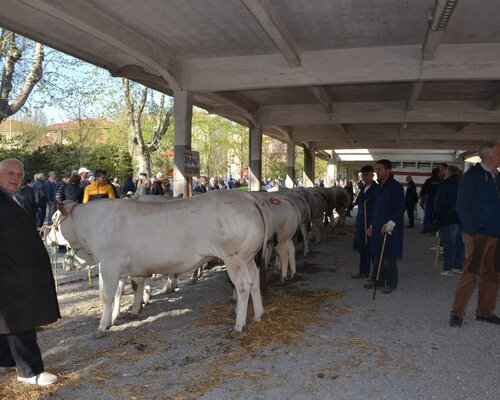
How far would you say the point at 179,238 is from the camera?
17.5 ft

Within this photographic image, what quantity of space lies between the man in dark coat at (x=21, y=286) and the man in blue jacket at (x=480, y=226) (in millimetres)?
4635

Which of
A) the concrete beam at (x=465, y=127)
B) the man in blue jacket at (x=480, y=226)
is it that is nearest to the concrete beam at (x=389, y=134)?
the concrete beam at (x=465, y=127)

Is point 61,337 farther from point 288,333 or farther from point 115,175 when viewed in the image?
point 115,175

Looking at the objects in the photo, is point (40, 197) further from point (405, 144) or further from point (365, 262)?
point (405, 144)

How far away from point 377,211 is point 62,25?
6408 mm

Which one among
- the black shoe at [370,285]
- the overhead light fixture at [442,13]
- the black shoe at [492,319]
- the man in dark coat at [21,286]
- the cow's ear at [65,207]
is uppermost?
the overhead light fixture at [442,13]

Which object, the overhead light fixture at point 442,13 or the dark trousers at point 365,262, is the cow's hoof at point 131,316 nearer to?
the dark trousers at point 365,262

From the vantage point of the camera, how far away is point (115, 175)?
33781 mm

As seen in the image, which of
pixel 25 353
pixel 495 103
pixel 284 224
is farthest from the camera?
pixel 495 103

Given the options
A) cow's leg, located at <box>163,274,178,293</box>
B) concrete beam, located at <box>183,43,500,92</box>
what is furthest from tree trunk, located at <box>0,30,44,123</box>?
cow's leg, located at <box>163,274,178,293</box>

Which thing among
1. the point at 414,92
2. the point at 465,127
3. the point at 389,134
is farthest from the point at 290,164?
the point at 414,92

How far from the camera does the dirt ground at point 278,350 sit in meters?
3.89

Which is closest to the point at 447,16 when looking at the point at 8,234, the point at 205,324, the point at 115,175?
the point at 205,324

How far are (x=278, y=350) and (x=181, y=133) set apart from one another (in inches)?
261
